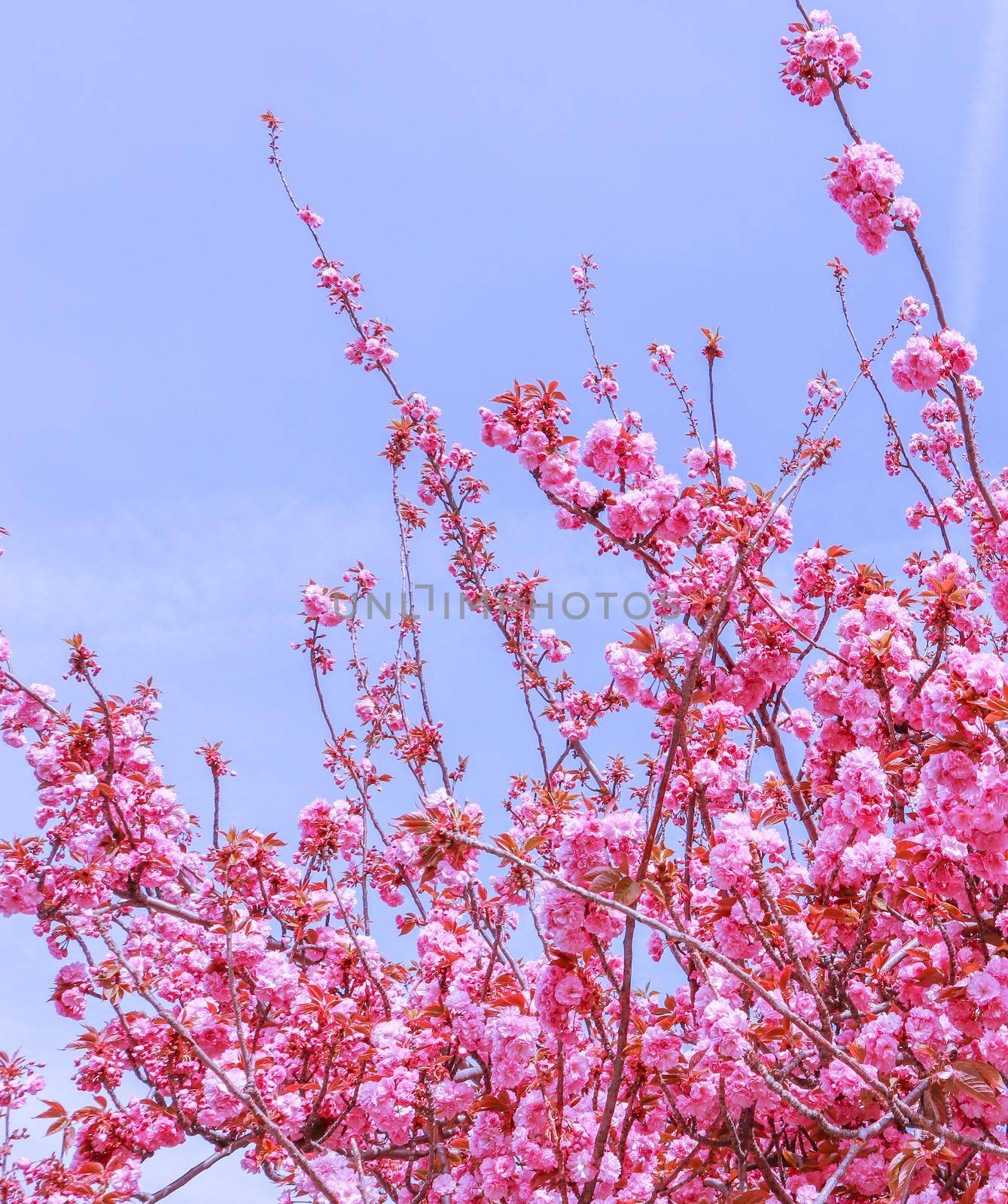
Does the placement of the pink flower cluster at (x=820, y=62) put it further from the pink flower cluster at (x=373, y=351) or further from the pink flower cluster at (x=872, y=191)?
the pink flower cluster at (x=373, y=351)

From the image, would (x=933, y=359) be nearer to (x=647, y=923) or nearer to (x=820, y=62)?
(x=820, y=62)

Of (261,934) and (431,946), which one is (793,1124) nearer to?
(431,946)

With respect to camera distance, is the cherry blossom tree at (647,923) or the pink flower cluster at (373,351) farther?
the pink flower cluster at (373,351)

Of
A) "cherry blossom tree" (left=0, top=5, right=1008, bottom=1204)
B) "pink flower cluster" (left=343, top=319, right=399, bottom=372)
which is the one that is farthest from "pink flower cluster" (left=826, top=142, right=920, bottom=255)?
→ "pink flower cluster" (left=343, top=319, right=399, bottom=372)

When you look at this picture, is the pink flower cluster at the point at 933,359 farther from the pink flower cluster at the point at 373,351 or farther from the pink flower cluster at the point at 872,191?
the pink flower cluster at the point at 373,351

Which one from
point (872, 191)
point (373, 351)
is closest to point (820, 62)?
point (872, 191)

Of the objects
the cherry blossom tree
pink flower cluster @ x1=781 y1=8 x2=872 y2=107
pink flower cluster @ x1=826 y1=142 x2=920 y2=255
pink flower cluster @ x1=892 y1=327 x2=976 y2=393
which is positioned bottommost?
the cherry blossom tree

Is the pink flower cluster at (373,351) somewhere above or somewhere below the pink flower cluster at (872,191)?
above

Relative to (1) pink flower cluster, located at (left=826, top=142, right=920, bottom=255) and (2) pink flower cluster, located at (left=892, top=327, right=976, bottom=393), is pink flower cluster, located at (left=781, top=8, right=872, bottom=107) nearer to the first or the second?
(1) pink flower cluster, located at (left=826, top=142, right=920, bottom=255)

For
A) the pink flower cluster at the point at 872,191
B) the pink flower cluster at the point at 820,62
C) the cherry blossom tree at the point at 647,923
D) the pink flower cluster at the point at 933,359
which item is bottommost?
the cherry blossom tree at the point at 647,923

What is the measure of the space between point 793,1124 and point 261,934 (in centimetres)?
281

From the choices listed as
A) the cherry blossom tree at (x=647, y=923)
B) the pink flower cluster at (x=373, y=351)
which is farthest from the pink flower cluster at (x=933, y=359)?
the pink flower cluster at (x=373, y=351)

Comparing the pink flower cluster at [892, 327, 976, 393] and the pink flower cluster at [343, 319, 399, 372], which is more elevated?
the pink flower cluster at [343, 319, 399, 372]

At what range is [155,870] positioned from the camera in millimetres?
5133
